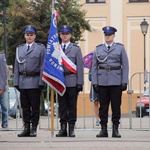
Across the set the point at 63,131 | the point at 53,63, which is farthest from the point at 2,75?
the point at 63,131

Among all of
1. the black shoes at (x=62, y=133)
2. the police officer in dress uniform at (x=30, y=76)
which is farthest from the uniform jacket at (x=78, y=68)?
the black shoes at (x=62, y=133)

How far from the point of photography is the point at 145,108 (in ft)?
61.9

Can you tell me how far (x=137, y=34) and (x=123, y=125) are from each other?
28.9 metres

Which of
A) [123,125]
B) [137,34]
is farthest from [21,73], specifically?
[137,34]

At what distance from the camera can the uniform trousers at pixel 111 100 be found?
522 inches

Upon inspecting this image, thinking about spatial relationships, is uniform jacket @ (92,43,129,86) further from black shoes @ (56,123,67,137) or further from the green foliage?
the green foliage

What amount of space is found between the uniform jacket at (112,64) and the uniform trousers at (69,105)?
44 centimetres

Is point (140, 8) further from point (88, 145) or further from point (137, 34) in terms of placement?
point (88, 145)

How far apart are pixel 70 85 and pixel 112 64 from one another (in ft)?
2.67

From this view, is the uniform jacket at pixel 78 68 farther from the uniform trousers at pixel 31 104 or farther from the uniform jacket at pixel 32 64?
the uniform trousers at pixel 31 104

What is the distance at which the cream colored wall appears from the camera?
47.1 m

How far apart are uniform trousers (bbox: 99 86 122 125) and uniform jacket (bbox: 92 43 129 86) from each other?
129mm

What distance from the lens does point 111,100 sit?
43.7 feet

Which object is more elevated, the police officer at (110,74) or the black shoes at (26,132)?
the police officer at (110,74)
